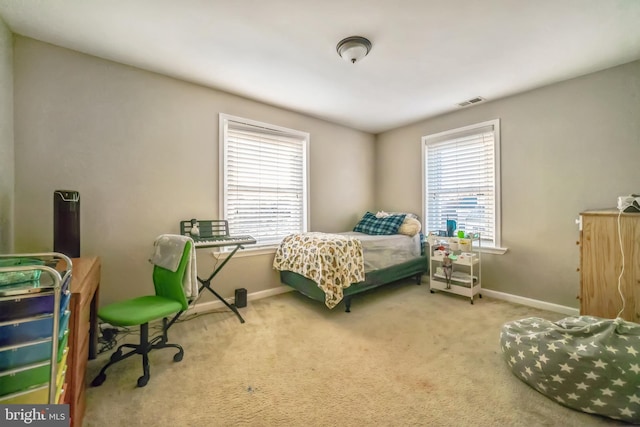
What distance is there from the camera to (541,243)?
9.21ft

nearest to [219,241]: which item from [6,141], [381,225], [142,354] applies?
[142,354]

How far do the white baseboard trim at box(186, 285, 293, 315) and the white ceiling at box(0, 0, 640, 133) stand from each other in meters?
2.41

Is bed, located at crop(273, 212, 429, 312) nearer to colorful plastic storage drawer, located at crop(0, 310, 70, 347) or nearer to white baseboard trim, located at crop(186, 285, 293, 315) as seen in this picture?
white baseboard trim, located at crop(186, 285, 293, 315)

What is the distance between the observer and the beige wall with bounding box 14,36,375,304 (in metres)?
1.99

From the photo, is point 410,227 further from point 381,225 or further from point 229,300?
point 229,300

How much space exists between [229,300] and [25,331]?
7.18 ft

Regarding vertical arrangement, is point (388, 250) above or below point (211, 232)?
below

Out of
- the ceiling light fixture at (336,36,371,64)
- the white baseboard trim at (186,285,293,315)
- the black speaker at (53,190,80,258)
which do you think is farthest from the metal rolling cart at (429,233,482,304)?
the black speaker at (53,190,80,258)

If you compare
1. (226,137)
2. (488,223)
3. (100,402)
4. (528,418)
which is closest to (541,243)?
(488,223)

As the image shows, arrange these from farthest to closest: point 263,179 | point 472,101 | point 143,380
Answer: point 263,179 → point 472,101 → point 143,380

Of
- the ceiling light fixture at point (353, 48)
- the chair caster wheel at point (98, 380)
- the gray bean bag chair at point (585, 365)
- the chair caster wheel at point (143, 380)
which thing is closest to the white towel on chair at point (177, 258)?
the chair caster wheel at point (143, 380)

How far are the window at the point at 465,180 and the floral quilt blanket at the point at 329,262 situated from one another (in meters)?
1.66

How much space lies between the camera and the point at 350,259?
8.80ft

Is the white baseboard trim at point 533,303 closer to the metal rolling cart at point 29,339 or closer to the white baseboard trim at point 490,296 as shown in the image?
the white baseboard trim at point 490,296
